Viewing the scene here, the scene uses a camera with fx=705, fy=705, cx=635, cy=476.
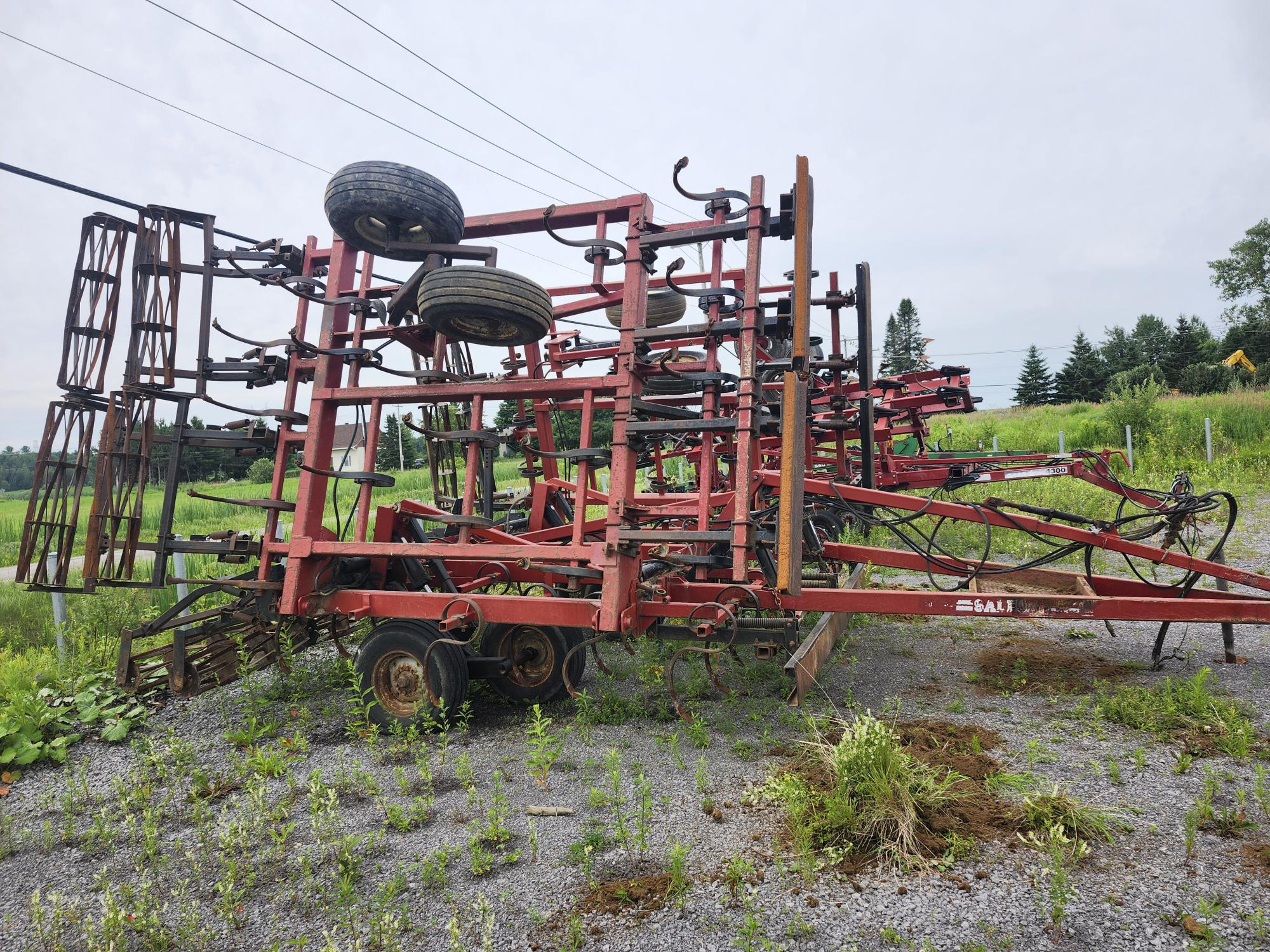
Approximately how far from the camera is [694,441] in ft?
35.8

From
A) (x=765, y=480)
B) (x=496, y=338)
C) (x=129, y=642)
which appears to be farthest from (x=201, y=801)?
(x=765, y=480)

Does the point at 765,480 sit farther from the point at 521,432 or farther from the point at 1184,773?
the point at 1184,773

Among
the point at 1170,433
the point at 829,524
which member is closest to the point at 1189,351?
the point at 1170,433

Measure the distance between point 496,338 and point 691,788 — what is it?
10.2 feet

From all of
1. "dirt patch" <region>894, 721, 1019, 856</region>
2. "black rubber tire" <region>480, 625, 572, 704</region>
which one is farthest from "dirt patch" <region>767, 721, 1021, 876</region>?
"black rubber tire" <region>480, 625, 572, 704</region>

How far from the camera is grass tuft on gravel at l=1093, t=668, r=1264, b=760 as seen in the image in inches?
146

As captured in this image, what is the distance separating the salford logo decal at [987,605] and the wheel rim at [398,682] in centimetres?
349

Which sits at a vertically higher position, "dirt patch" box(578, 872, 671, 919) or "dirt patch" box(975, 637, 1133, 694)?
"dirt patch" box(975, 637, 1133, 694)

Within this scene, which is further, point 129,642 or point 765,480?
point 765,480

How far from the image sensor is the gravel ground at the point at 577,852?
8.25 ft

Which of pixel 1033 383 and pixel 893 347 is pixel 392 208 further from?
pixel 893 347

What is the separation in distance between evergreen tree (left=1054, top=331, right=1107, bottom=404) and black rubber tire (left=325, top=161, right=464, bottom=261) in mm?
55290

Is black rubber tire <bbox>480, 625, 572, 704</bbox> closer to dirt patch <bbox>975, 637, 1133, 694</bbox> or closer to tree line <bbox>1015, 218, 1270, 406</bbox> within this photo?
dirt patch <bbox>975, 637, 1133, 694</bbox>

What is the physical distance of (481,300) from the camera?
433 cm
